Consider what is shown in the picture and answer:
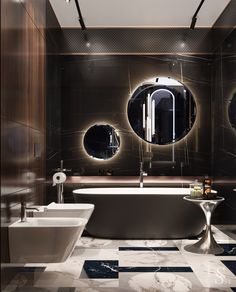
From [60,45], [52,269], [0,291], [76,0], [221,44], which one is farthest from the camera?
[60,45]

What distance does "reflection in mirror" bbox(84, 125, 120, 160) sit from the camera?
5988 millimetres

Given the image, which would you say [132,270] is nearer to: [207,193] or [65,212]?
[65,212]

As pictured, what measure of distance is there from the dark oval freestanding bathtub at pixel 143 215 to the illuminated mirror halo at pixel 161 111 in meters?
1.45

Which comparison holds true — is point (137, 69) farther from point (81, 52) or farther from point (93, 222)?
point (93, 222)

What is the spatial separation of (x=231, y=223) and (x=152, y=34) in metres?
2.91

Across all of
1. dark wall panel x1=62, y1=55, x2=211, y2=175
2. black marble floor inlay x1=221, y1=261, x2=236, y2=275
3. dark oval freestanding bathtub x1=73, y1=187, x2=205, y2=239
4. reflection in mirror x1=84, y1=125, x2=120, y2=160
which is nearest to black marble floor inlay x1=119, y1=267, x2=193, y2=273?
black marble floor inlay x1=221, y1=261, x2=236, y2=275

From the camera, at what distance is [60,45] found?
5.93 metres

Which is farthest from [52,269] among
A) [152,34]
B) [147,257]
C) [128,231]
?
[152,34]

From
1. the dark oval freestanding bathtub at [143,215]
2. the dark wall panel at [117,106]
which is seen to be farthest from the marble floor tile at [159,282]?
the dark wall panel at [117,106]

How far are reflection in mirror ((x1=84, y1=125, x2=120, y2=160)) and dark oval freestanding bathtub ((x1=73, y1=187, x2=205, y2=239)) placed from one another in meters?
1.22

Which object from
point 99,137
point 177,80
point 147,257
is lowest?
point 147,257

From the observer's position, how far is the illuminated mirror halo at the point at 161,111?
6.00 metres

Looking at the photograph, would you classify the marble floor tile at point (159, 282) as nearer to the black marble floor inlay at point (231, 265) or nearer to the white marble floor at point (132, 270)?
the white marble floor at point (132, 270)

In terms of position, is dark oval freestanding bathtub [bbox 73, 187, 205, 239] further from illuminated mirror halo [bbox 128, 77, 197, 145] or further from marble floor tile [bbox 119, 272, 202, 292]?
illuminated mirror halo [bbox 128, 77, 197, 145]
